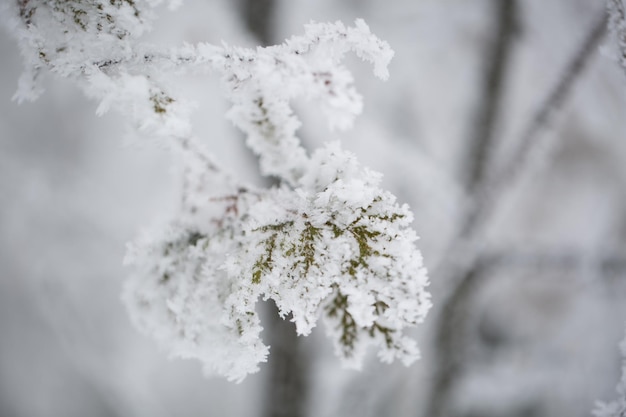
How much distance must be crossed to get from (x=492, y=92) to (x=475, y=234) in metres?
0.64

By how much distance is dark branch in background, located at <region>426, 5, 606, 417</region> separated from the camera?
1034mm

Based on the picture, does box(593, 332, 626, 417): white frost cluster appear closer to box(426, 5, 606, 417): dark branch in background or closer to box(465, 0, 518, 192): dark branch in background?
box(426, 5, 606, 417): dark branch in background

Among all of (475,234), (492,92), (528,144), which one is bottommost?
(475,234)

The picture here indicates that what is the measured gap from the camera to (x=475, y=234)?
1.29 meters

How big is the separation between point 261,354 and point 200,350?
0.15 m

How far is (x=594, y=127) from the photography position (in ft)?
5.44

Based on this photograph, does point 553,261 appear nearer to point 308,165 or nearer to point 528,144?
point 528,144

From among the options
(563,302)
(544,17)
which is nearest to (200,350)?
(544,17)

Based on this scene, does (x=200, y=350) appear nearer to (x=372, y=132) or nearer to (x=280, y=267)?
(x=280, y=267)

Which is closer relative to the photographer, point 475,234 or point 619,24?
point 619,24

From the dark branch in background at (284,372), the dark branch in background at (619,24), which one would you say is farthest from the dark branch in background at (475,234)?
the dark branch in background at (284,372)

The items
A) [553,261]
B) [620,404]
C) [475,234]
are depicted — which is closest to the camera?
[620,404]

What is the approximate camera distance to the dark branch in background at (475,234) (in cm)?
103

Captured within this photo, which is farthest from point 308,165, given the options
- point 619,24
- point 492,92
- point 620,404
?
point 492,92
